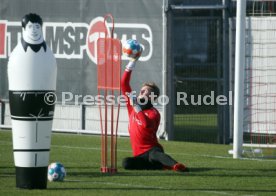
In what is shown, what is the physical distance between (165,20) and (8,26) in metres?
4.09

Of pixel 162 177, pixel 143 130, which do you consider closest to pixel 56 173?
pixel 162 177

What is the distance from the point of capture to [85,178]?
12.9 metres

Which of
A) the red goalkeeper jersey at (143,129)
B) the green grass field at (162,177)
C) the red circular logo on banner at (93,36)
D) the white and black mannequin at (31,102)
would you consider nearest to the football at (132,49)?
the red goalkeeper jersey at (143,129)

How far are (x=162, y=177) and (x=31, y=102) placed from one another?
8.19 feet

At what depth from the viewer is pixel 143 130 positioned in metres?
14.1

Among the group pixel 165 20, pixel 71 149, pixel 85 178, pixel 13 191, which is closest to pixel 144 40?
pixel 165 20

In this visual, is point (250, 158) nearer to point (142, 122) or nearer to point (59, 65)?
point (142, 122)

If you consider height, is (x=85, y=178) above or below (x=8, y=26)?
below

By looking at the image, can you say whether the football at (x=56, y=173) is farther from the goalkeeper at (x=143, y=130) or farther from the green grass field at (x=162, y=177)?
the goalkeeper at (x=143, y=130)

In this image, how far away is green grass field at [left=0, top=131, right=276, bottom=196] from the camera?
38.0ft

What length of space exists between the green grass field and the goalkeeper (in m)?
0.29

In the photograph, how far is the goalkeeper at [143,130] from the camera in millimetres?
13922

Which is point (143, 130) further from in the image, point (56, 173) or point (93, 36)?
point (93, 36)

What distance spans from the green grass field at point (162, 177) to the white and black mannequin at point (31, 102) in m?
0.29
